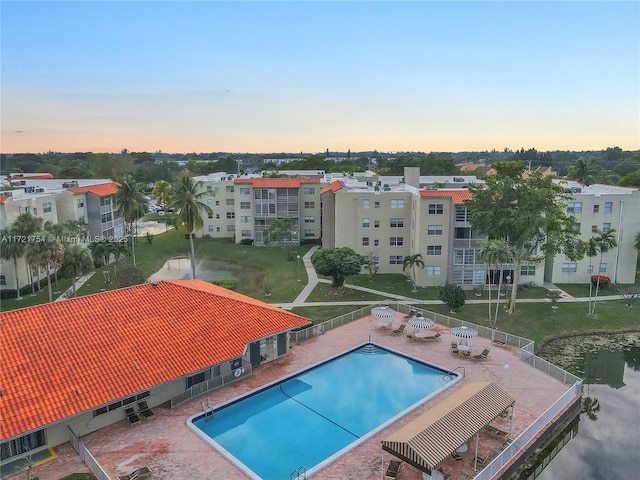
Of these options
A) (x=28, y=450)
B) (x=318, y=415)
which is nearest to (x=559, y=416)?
(x=318, y=415)

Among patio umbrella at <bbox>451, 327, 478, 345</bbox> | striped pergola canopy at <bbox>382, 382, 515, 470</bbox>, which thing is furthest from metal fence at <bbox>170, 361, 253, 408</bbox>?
patio umbrella at <bbox>451, 327, 478, 345</bbox>

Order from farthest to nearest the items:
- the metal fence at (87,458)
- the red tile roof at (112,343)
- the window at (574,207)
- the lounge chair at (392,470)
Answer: the window at (574,207) → the red tile roof at (112,343) → the lounge chair at (392,470) → the metal fence at (87,458)

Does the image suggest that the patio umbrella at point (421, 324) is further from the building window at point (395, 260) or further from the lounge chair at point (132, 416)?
the building window at point (395, 260)

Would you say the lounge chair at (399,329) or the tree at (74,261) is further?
the tree at (74,261)

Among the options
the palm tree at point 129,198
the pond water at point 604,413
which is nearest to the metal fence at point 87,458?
the pond water at point 604,413

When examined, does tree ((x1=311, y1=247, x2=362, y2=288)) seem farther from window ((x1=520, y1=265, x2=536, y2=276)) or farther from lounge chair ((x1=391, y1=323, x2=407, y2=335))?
window ((x1=520, y1=265, x2=536, y2=276))

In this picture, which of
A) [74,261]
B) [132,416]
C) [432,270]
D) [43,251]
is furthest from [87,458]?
[432,270]

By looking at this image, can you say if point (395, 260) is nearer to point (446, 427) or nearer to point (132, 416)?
point (446, 427)
